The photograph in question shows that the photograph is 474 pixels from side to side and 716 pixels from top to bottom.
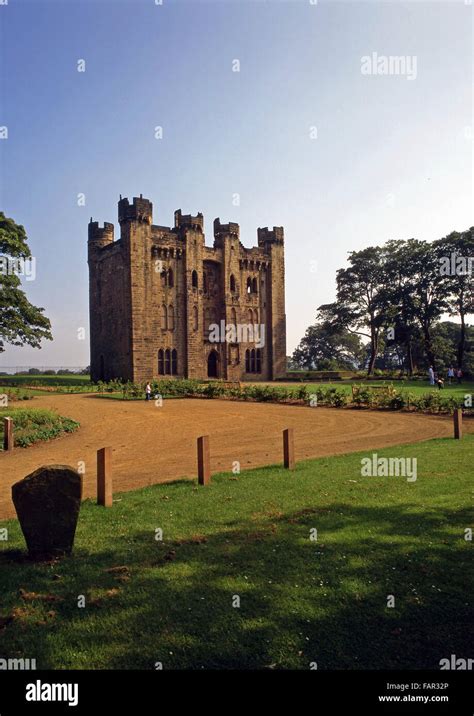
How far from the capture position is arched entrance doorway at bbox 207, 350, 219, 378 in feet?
186

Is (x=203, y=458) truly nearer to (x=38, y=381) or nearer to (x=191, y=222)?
(x=38, y=381)

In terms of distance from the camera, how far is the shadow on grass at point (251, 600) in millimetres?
3883

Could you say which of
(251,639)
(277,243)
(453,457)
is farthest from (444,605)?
(277,243)

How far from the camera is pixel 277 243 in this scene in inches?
2413

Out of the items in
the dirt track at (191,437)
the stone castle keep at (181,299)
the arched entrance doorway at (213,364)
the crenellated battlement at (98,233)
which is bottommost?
the dirt track at (191,437)

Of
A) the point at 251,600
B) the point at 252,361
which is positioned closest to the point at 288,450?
the point at 251,600

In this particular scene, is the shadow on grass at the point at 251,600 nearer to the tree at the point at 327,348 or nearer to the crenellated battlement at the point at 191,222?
the crenellated battlement at the point at 191,222

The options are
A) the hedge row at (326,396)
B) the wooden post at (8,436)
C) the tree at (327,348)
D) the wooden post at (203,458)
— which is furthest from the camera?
the tree at (327,348)

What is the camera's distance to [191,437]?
16.5 meters

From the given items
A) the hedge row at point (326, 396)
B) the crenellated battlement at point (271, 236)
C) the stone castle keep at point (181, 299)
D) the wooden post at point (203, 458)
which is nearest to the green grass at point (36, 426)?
the wooden post at point (203, 458)

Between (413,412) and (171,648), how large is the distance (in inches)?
851

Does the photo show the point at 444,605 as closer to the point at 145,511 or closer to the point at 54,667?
the point at 54,667

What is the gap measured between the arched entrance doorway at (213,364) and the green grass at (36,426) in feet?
123

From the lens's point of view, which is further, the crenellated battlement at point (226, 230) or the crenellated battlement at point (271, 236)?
the crenellated battlement at point (271, 236)
